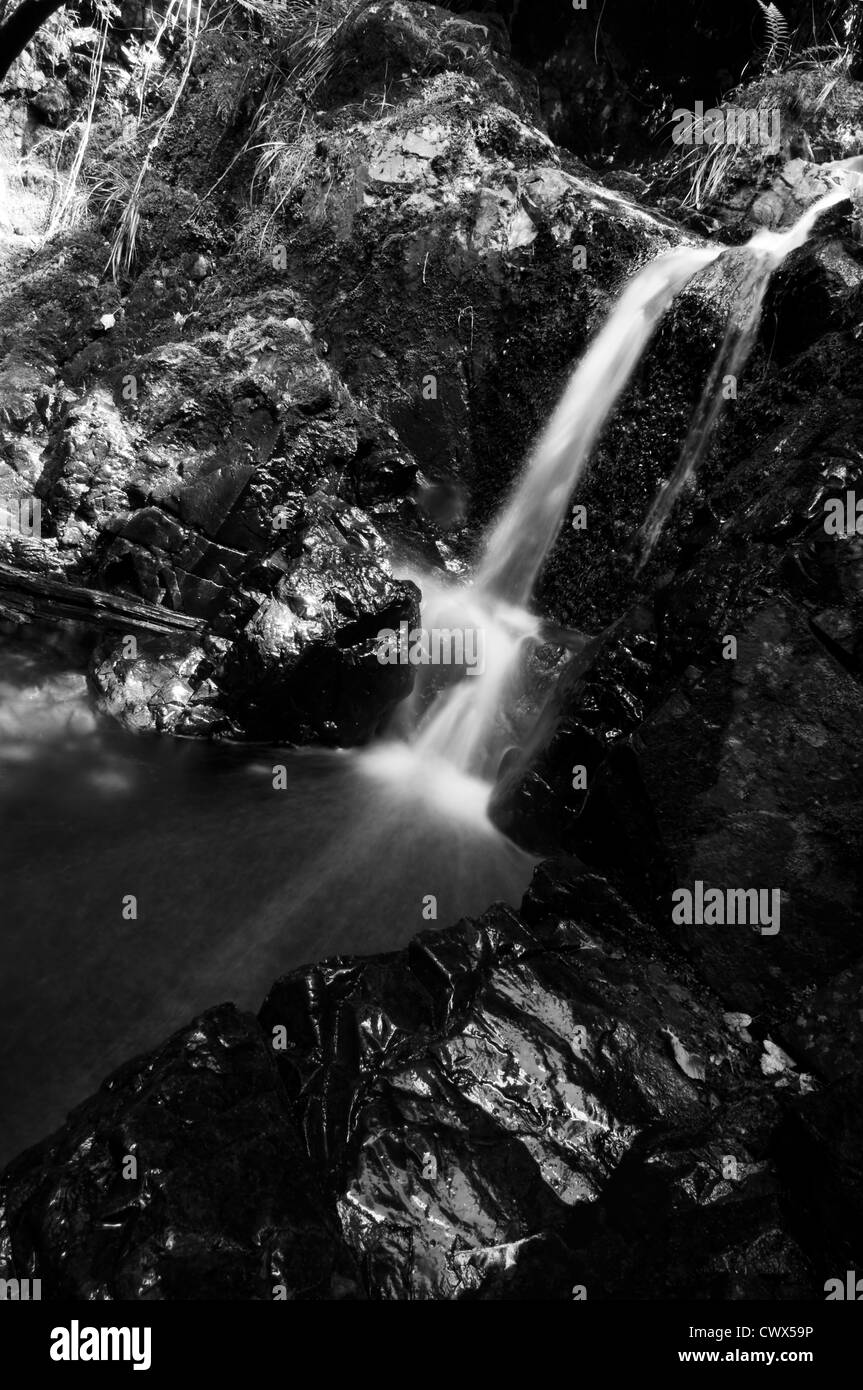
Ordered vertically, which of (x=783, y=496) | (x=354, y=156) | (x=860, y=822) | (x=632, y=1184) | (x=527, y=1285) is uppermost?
(x=354, y=156)

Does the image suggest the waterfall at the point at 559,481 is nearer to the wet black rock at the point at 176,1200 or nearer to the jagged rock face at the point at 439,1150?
the jagged rock face at the point at 439,1150

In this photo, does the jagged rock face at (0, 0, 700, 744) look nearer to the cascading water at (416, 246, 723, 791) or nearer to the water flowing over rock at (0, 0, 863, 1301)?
the water flowing over rock at (0, 0, 863, 1301)

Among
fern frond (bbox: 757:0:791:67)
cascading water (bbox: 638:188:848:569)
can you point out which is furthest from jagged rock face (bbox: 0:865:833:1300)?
fern frond (bbox: 757:0:791:67)

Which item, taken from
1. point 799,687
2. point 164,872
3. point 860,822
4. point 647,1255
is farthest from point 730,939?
point 164,872

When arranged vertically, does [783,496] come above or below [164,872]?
above

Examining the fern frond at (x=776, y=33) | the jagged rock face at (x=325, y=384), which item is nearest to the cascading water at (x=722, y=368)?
the jagged rock face at (x=325, y=384)

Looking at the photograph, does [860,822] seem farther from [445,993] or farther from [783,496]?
[445,993]
